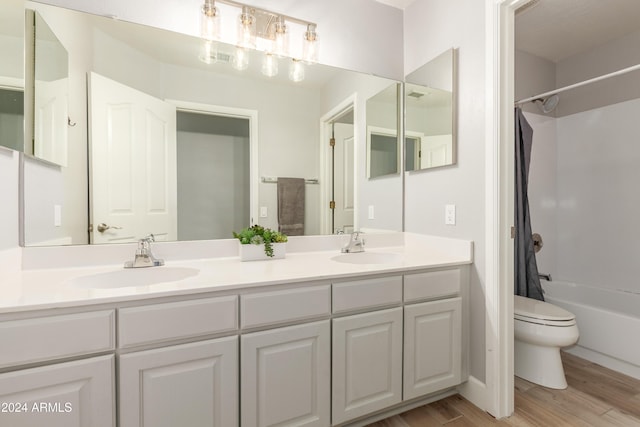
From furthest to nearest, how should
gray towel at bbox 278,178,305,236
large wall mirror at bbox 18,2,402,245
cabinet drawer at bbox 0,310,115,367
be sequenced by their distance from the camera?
gray towel at bbox 278,178,305,236 → large wall mirror at bbox 18,2,402,245 → cabinet drawer at bbox 0,310,115,367

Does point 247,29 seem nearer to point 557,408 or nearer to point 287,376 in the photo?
point 287,376

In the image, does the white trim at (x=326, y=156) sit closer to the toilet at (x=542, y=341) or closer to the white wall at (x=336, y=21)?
the white wall at (x=336, y=21)

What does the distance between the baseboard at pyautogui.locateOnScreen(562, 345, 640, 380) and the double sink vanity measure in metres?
1.21

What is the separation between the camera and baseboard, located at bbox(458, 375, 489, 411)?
164cm

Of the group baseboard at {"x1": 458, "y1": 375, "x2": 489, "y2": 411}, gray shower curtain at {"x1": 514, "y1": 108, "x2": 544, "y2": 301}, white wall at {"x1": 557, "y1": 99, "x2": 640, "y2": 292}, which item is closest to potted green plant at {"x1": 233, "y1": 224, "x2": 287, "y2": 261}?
baseboard at {"x1": 458, "y1": 375, "x2": 489, "y2": 411}

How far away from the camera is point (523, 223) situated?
2.21 metres

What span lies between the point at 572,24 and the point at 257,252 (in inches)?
113

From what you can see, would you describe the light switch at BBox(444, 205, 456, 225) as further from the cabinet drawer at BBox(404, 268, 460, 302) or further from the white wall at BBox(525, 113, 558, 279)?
the white wall at BBox(525, 113, 558, 279)

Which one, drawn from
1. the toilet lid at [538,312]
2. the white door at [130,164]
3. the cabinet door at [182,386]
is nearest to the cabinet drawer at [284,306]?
the cabinet door at [182,386]

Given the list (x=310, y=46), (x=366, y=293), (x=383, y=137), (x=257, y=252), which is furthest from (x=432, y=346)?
(x=310, y=46)

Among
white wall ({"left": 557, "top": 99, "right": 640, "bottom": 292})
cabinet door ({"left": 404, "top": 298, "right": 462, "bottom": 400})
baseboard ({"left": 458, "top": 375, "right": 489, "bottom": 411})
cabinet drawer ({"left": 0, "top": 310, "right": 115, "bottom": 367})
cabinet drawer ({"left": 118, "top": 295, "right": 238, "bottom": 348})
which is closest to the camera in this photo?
cabinet drawer ({"left": 0, "top": 310, "right": 115, "bottom": 367})

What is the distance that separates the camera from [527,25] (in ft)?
7.75

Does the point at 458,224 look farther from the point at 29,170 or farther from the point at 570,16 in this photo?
the point at 29,170

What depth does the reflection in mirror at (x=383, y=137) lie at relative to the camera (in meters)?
2.16
